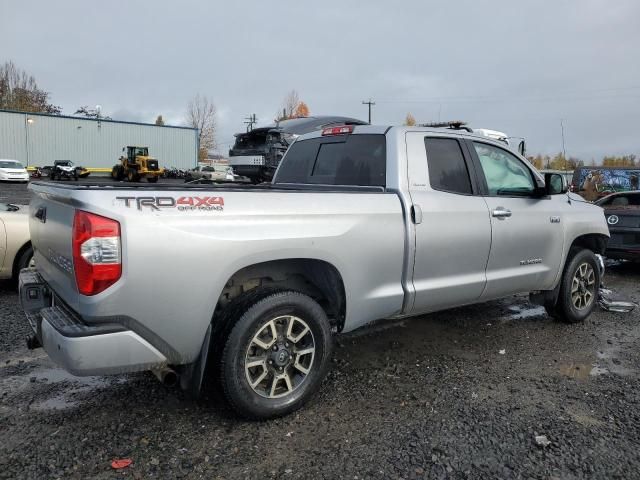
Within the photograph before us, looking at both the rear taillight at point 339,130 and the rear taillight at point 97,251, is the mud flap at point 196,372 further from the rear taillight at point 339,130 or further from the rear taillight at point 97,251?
the rear taillight at point 339,130

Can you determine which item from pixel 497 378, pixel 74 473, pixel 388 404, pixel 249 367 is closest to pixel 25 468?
pixel 74 473

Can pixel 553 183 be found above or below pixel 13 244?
above

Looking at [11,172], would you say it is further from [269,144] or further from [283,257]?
[283,257]

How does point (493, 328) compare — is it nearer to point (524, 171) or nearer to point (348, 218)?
point (524, 171)

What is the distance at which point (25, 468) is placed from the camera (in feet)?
8.63

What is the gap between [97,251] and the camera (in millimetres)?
2512

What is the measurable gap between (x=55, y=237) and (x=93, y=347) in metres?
0.81

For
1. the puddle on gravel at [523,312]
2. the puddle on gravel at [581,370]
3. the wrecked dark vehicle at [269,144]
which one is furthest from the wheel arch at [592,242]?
the wrecked dark vehicle at [269,144]

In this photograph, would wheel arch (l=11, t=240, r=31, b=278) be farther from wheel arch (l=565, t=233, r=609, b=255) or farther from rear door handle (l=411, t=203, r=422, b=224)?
wheel arch (l=565, t=233, r=609, b=255)

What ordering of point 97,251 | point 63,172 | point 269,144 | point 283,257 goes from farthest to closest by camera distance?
point 63,172
point 269,144
point 283,257
point 97,251

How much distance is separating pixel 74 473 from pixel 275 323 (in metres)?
1.31

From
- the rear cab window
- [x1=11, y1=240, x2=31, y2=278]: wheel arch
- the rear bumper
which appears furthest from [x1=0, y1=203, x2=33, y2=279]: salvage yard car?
the rear bumper

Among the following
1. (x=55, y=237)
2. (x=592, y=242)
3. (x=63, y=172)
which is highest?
(x=63, y=172)

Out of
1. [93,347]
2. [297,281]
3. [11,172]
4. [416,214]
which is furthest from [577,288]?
[11,172]
